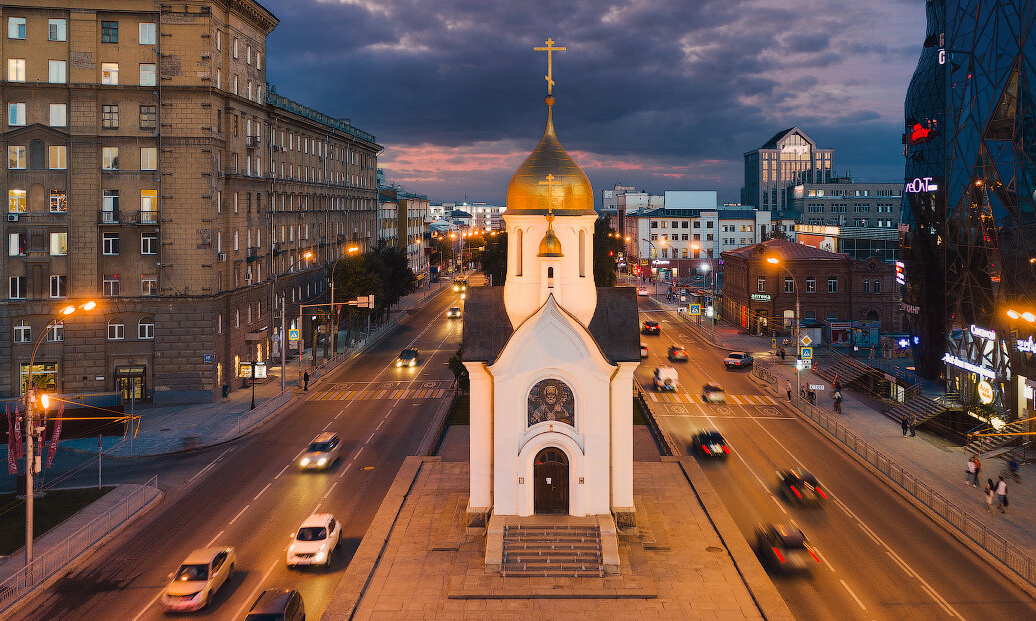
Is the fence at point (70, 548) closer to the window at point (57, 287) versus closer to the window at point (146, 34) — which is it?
the window at point (57, 287)

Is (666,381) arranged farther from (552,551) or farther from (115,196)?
(115,196)

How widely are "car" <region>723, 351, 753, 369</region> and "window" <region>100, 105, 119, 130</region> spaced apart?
50.9m

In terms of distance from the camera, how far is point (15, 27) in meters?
53.1

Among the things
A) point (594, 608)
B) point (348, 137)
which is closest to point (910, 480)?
point (594, 608)

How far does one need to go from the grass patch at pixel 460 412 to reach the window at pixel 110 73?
3250 cm

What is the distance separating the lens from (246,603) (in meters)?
24.8

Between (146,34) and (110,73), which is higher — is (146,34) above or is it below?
above

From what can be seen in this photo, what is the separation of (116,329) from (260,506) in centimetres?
2691

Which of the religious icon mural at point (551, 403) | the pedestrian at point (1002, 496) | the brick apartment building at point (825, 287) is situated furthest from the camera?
the brick apartment building at point (825, 287)

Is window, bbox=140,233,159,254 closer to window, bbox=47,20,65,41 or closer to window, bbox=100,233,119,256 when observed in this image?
window, bbox=100,233,119,256

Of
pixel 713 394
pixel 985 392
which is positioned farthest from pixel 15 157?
pixel 985 392

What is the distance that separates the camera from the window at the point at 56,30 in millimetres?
53250

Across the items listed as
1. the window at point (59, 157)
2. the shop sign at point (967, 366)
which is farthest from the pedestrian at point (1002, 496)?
the window at point (59, 157)

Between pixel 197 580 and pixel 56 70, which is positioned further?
pixel 56 70
